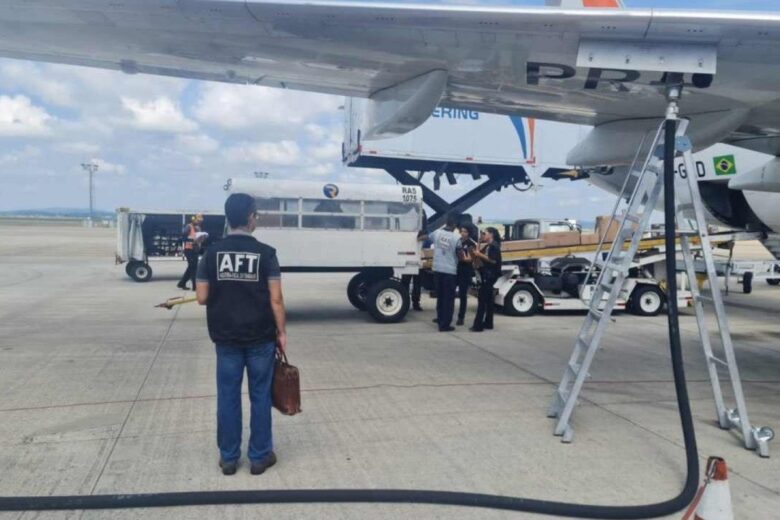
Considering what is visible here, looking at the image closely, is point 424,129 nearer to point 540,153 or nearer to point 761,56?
point 540,153

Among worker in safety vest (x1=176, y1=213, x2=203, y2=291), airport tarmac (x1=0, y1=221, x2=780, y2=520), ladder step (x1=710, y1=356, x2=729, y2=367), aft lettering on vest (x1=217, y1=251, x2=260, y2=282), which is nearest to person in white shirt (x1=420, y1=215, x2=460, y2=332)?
airport tarmac (x1=0, y1=221, x2=780, y2=520)

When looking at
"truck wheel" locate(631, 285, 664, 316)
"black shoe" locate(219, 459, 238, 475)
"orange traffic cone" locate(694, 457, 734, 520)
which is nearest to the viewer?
"orange traffic cone" locate(694, 457, 734, 520)

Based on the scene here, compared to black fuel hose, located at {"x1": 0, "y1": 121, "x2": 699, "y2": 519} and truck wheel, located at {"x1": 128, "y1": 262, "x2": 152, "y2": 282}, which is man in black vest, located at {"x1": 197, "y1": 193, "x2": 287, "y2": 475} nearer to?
black fuel hose, located at {"x1": 0, "y1": 121, "x2": 699, "y2": 519}

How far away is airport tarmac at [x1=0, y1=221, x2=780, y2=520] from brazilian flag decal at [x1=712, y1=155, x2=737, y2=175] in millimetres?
2430

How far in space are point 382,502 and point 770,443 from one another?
3.01 meters

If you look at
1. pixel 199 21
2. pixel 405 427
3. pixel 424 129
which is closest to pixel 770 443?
pixel 405 427

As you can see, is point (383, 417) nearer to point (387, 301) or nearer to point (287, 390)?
point (287, 390)

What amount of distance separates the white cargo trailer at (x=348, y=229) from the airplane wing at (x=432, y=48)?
354cm

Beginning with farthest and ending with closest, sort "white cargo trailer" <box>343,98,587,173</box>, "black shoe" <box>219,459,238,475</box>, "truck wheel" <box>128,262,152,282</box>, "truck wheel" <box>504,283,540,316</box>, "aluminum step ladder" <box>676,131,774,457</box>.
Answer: "truck wheel" <box>128,262,152,282</box>
"white cargo trailer" <box>343,98,587,173</box>
"truck wheel" <box>504,283,540,316</box>
"aluminum step ladder" <box>676,131,774,457</box>
"black shoe" <box>219,459,238,475</box>

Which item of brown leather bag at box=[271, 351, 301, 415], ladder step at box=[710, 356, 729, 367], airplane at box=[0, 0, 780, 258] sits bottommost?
brown leather bag at box=[271, 351, 301, 415]

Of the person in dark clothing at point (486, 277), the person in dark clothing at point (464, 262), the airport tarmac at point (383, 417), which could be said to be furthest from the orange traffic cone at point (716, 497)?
the person in dark clothing at point (464, 262)

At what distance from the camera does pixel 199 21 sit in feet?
14.2

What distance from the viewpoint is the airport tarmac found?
3781 mm

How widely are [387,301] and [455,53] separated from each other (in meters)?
5.80
